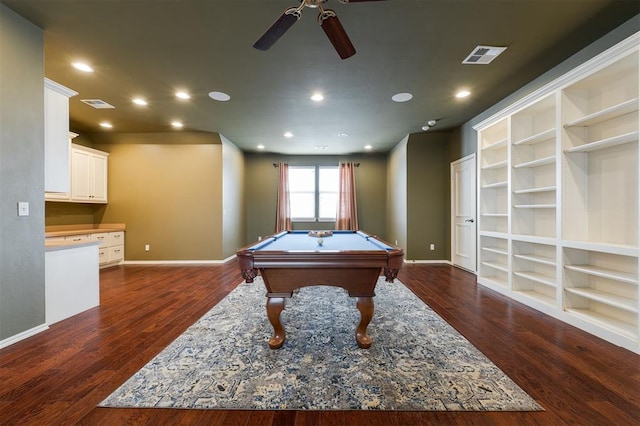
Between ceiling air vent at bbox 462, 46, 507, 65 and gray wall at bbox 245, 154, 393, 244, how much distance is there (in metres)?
4.46

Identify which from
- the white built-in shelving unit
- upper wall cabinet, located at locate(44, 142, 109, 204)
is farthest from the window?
the white built-in shelving unit

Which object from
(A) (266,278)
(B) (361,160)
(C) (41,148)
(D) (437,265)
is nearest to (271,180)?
(B) (361,160)

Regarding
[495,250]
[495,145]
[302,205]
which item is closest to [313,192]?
[302,205]

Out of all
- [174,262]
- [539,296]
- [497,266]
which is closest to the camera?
[539,296]

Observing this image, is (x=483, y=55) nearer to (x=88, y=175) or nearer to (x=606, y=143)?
(x=606, y=143)

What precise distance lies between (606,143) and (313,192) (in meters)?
5.71

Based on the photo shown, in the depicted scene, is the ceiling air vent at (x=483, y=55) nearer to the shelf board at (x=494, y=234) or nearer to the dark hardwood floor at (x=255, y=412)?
the shelf board at (x=494, y=234)

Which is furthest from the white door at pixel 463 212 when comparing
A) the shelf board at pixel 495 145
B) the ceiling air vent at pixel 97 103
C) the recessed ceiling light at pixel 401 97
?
the ceiling air vent at pixel 97 103

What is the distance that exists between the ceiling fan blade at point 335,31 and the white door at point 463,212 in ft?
12.0

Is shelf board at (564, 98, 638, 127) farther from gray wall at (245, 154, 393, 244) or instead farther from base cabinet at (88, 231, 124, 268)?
base cabinet at (88, 231, 124, 268)

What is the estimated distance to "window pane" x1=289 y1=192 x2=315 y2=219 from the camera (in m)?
7.38

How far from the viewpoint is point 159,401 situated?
1489 millimetres

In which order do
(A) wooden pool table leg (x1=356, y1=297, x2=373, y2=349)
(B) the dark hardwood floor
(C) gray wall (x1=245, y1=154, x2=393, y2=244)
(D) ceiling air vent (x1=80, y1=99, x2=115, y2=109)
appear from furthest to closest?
1. (C) gray wall (x1=245, y1=154, x2=393, y2=244)
2. (D) ceiling air vent (x1=80, y1=99, x2=115, y2=109)
3. (A) wooden pool table leg (x1=356, y1=297, x2=373, y2=349)
4. (B) the dark hardwood floor

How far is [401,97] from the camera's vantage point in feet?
12.2
